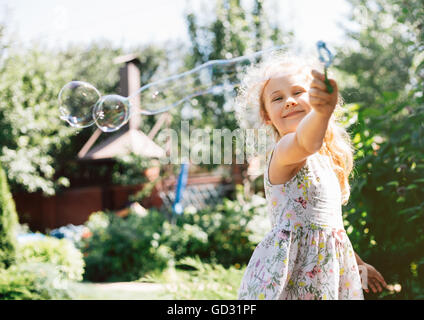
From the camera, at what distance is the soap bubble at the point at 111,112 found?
2.27 metres

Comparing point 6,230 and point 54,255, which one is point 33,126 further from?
point 54,255

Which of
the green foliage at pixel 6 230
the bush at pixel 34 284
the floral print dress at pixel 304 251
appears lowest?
the bush at pixel 34 284

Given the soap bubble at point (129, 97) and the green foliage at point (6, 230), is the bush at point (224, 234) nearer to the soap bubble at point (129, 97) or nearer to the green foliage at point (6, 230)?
the green foliage at point (6, 230)

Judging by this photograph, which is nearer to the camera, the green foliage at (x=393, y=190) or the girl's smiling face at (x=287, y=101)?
the girl's smiling face at (x=287, y=101)

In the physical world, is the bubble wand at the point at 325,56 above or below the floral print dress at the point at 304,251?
above

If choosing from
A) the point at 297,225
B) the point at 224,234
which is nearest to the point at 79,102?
the point at 297,225

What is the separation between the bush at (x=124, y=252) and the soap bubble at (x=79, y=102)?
3924 millimetres

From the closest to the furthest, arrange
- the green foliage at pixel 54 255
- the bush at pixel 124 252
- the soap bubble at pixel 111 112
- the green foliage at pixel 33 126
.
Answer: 1. the soap bubble at pixel 111 112
2. the green foliage at pixel 54 255
3. the bush at pixel 124 252
4. the green foliage at pixel 33 126

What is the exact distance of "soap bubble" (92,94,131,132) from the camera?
2268mm

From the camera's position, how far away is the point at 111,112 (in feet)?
7.52

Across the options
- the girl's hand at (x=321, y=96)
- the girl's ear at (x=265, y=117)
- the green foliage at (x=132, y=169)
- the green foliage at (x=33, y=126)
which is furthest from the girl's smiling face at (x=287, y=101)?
the green foliage at (x=33, y=126)
